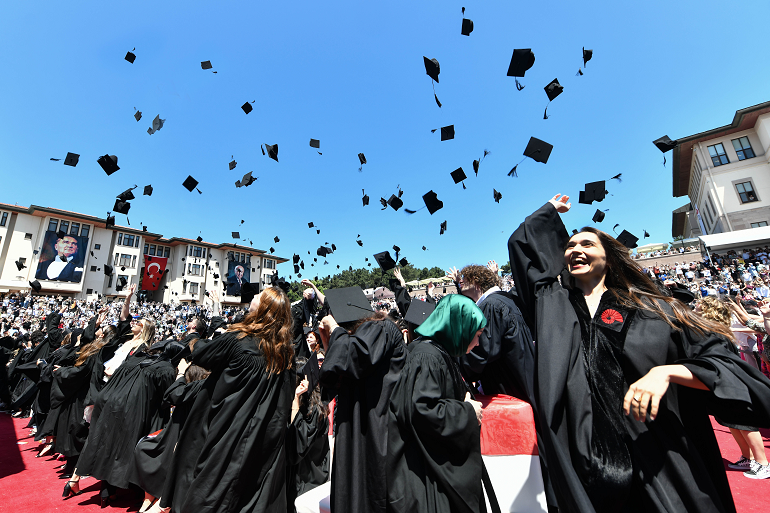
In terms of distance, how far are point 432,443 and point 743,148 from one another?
37993 mm

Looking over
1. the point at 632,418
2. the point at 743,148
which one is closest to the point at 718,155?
the point at 743,148

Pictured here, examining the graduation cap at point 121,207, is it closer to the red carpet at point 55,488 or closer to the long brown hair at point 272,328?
the red carpet at point 55,488

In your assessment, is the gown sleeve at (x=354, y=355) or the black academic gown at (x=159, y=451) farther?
the black academic gown at (x=159, y=451)

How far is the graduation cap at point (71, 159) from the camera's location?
27.6ft

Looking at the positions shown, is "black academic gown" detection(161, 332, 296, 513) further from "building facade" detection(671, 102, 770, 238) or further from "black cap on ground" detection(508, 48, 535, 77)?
"building facade" detection(671, 102, 770, 238)

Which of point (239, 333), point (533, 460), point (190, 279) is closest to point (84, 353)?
point (239, 333)

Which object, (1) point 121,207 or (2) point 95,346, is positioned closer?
(2) point 95,346

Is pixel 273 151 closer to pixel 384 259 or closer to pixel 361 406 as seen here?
pixel 384 259

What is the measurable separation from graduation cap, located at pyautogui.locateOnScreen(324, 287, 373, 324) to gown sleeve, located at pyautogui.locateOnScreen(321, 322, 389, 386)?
1.33ft

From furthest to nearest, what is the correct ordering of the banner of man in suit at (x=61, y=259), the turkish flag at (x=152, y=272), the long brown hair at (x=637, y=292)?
1. the turkish flag at (x=152, y=272)
2. the banner of man in suit at (x=61, y=259)
3. the long brown hair at (x=637, y=292)

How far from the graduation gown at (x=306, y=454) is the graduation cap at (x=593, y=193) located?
5249mm

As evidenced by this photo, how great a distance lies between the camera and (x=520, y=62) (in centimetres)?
586

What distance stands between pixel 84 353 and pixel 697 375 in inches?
271

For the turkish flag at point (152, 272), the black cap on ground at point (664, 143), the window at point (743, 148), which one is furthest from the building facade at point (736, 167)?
the turkish flag at point (152, 272)
